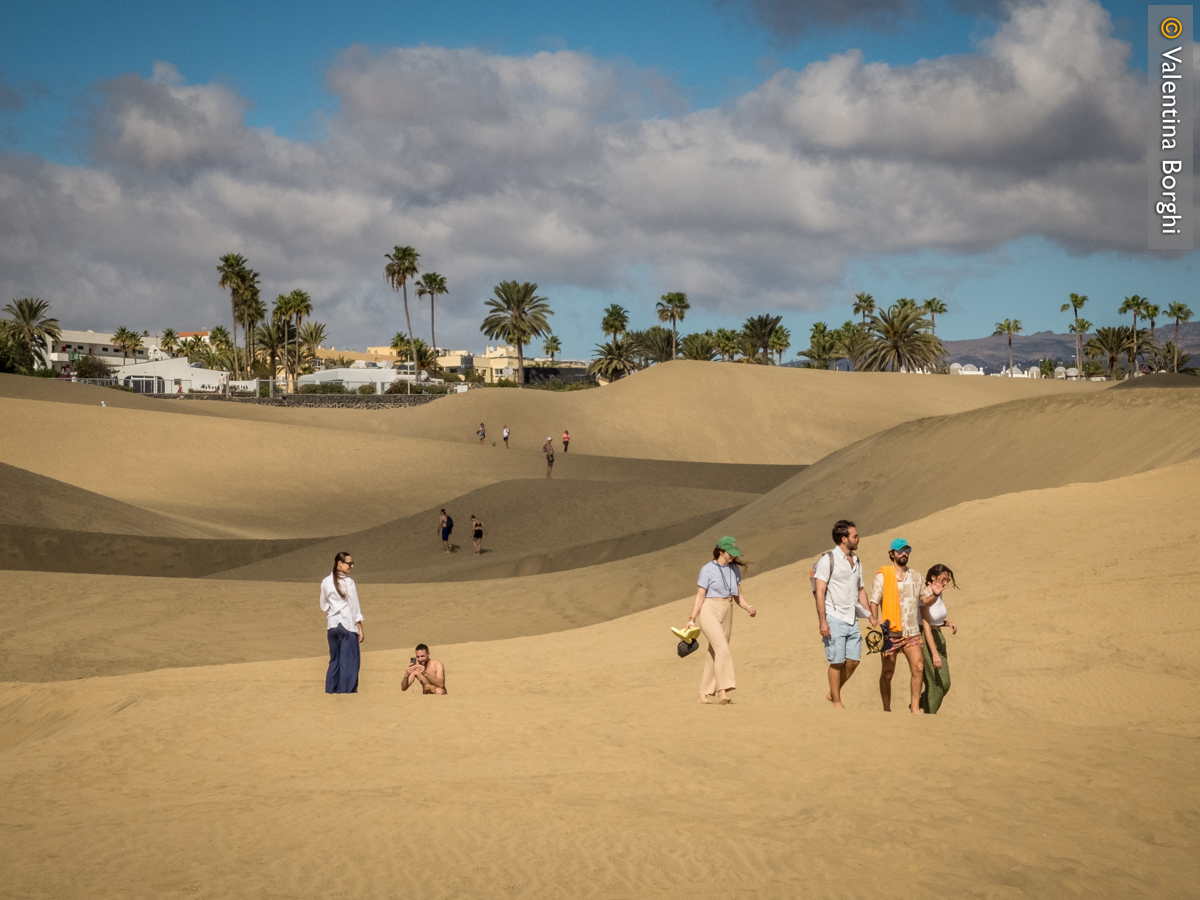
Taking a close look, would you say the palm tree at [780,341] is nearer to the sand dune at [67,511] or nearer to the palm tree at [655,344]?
the palm tree at [655,344]

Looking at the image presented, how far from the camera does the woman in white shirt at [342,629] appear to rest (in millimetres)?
10234

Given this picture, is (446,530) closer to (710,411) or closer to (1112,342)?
(710,411)

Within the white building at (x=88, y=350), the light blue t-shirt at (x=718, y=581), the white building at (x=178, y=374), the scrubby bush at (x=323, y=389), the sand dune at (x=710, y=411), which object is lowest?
the light blue t-shirt at (x=718, y=581)

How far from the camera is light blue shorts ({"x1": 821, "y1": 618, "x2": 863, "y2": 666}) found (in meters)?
8.95

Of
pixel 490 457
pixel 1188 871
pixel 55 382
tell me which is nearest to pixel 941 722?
pixel 1188 871

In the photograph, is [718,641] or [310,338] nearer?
[718,641]

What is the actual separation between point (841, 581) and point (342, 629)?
16.9 ft

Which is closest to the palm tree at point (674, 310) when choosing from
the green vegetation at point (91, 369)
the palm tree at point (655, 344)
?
the palm tree at point (655, 344)

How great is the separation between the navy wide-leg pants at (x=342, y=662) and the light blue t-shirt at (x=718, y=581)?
153 inches

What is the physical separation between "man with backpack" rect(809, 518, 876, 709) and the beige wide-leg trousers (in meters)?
0.87

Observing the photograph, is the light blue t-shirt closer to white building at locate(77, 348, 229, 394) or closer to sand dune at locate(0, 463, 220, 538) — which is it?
sand dune at locate(0, 463, 220, 538)

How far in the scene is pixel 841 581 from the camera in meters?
8.77

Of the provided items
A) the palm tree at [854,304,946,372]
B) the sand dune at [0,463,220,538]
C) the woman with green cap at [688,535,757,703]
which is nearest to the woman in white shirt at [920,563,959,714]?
the woman with green cap at [688,535,757,703]

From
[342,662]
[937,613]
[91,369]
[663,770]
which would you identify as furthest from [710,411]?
[91,369]
